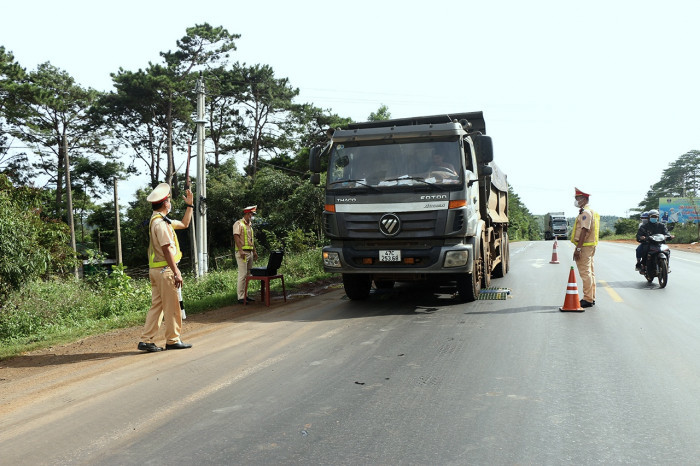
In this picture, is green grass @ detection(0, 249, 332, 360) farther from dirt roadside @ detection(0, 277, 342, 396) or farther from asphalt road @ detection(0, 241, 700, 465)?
asphalt road @ detection(0, 241, 700, 465)

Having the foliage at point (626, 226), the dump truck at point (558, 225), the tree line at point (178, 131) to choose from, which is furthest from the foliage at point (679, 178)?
the tree line at point (178, 131)

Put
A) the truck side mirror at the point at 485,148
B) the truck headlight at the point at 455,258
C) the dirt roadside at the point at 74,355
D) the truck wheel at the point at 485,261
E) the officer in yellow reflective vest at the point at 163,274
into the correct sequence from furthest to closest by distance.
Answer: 1. the truck wheel at the point at 485,261
2. the truck side mirror at the point at 485,148
3. the truck headlight at the point at 455,258
4. the officer in yellow reflective vest at the point at 163,274
5. the dirt roadside at the point at 74,355

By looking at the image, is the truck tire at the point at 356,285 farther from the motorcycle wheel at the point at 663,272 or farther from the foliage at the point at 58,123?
the foliage at the point at 58,123

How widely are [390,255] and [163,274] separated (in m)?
3.59

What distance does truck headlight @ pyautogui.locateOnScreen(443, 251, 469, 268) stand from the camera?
8.32 metres

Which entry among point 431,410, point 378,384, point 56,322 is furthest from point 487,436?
point 56,322

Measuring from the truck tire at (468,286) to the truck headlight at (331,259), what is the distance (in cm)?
207

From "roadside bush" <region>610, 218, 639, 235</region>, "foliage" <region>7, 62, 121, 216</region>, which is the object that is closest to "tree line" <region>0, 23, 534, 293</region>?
"foliage" <region>7, 62, 121, 216</region>

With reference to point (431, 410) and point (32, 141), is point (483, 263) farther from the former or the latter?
point (32, 141)

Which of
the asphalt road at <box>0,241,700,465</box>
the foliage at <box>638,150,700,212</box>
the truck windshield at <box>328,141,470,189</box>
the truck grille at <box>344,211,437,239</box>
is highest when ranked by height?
the foliage at <box>638,150,700,212</box>

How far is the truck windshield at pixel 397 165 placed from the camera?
8492 millimetres

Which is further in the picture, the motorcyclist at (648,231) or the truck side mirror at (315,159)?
the motorcyclist at (648,231)

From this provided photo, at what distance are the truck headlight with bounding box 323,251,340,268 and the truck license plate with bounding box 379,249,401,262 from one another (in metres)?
0.74

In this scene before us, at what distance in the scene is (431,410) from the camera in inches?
159
